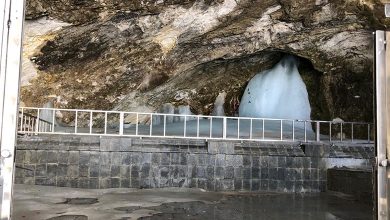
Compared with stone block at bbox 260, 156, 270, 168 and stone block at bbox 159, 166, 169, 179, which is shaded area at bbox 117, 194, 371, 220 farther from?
stone block at bbox 159, 166, 169, 179

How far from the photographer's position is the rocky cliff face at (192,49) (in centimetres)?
1055

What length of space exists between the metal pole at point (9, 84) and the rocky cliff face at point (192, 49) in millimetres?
7097

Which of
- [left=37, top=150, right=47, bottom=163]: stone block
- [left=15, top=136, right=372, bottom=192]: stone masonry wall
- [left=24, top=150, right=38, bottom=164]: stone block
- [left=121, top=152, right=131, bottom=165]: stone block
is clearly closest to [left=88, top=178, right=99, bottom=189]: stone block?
[left=15, top=136, right=372, bottom=192]: stone masonry wall

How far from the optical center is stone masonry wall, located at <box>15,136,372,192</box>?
9.12m

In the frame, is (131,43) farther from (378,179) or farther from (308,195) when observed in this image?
(378,179)

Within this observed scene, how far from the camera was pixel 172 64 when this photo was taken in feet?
44.1

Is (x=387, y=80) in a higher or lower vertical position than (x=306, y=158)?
higher

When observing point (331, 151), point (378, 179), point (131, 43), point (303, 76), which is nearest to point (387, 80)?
point (378, 179)

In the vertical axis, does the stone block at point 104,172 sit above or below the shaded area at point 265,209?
above

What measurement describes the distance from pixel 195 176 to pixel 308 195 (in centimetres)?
284

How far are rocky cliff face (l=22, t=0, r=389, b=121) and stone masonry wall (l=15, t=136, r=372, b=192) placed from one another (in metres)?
3.17

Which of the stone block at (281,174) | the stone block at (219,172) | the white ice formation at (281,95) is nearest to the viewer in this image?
the stone block at (219,172)

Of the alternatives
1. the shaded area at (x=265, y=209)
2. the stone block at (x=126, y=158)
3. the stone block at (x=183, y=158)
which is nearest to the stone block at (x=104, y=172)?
the stone block at (x=126, y=158)

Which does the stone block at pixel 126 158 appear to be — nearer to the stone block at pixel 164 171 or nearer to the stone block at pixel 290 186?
the stone block at pixel 164 171
